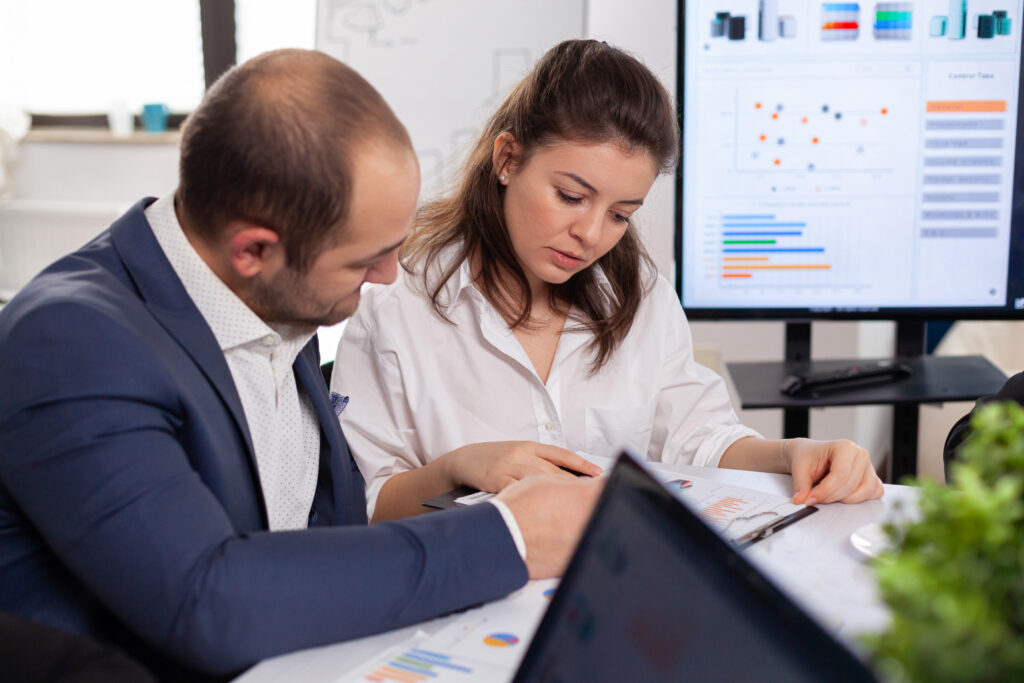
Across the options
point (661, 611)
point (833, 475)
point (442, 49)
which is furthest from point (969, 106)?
point (442, 49)

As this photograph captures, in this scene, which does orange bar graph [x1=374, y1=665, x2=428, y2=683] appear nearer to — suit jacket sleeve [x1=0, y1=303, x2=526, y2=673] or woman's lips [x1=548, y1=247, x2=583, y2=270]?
suit jacket sleeve [x1=0, y1=303, x2=526, y2=673]

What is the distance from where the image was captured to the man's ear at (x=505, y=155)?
146cm

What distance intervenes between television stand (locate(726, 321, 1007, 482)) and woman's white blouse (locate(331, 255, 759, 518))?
39 centimetres

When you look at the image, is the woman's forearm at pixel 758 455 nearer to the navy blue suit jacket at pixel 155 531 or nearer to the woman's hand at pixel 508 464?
the woman's hand at pixel 508 464

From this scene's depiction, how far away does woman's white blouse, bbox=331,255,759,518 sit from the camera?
148 cm

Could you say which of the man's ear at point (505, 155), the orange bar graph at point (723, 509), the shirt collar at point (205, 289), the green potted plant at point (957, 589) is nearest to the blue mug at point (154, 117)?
the man's ear at point (505, 155)

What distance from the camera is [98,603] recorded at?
891 mm

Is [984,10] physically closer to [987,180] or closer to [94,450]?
[987,180]

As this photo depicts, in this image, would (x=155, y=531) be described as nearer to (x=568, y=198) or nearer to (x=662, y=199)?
(x=568, y=198)

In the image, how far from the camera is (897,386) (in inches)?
77.5

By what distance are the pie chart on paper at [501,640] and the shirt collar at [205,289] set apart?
42 centimetres

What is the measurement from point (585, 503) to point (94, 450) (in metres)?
0.45

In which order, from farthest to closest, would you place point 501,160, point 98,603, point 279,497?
point 501,160, point 279,497, point 98,603

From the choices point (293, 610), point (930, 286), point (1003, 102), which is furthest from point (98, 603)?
point (1003, 102)
